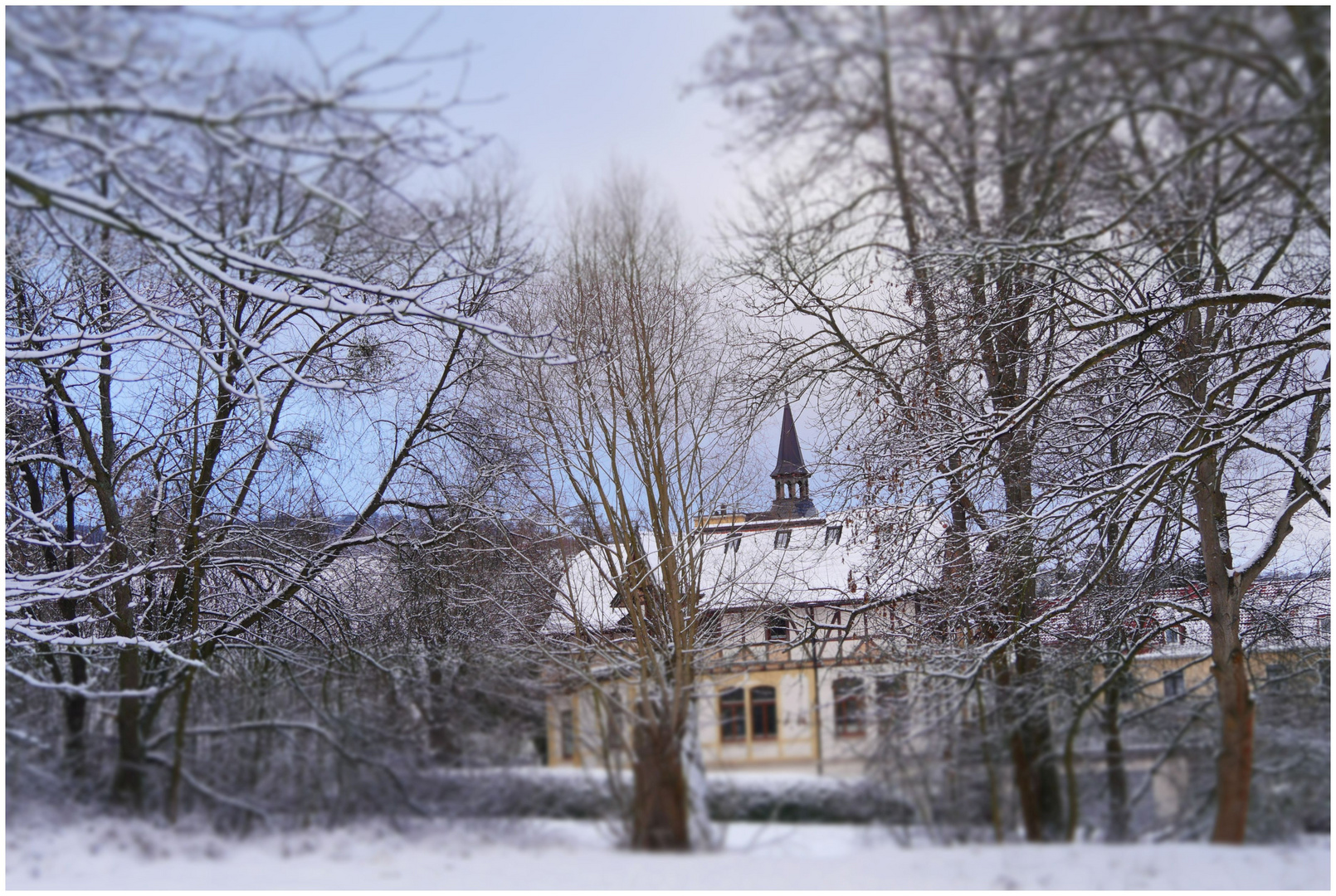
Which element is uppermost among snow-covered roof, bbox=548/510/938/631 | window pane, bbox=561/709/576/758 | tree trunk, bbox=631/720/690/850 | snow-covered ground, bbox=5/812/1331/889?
snow-covered roof, bbox=548/510/938/631

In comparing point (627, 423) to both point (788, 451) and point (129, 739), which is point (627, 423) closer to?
point (788, 451)

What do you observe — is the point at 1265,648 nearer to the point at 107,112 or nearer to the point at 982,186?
the point at 982,186

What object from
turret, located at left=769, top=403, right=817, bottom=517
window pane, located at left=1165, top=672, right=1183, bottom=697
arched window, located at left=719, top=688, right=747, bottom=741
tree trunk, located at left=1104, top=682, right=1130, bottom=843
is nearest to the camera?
tree trunk, located at left=1104, top=682, right=1130, bottom=843

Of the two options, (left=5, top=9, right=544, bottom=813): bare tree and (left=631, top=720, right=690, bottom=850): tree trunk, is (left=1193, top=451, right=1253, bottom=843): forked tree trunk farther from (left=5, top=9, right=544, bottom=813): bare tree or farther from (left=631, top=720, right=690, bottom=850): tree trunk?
(left=5, top=9, right=544, bottom=813): bare tree

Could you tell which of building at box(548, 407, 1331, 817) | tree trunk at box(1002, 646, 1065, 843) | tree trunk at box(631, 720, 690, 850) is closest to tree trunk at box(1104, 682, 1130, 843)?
building at box(548, 407, 1331, 817)

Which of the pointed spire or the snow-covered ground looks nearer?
the snow-covered ground

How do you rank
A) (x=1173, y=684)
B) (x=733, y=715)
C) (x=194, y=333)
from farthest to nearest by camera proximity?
(x=194, y=333)
(x=1173, y=684)
(x=733, y=715)

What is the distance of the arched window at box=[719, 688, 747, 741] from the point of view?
3422 millimetres

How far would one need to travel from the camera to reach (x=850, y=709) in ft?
11.8

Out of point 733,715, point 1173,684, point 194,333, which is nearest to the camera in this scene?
point 733,715

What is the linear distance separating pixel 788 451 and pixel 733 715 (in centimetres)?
169

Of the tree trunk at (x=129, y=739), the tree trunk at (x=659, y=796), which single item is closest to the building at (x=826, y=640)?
the tree trunk at (x=659, y=796)

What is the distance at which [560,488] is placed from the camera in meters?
4.60

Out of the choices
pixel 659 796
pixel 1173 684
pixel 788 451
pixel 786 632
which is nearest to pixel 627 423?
pixel 788 451
